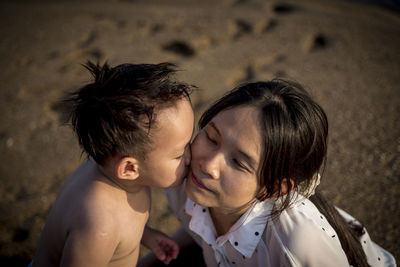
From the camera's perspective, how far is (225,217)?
1557 millimetres

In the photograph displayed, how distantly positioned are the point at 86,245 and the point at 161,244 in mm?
561

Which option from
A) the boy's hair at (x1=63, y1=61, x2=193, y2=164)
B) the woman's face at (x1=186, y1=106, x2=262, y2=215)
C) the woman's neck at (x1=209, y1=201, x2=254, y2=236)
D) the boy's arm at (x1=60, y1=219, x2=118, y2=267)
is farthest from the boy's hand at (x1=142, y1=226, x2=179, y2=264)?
the boy's hair at (x1=63, y1=61, x2=193, y2=164)

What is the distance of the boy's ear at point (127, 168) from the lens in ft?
4.15

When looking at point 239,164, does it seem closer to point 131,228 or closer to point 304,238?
point 304,238

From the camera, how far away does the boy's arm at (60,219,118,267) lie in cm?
125

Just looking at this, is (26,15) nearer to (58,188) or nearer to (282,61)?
(58,188)

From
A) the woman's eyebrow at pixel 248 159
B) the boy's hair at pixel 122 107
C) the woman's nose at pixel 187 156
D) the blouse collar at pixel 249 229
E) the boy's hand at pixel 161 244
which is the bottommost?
the boy's hand at pixel 161 244

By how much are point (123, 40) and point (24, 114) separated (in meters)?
1.61

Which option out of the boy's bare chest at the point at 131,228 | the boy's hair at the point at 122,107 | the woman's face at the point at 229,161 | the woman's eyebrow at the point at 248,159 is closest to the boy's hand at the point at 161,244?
the boy's bare chest at the point at 131,228

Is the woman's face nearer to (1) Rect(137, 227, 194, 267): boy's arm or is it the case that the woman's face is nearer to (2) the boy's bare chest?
(2) the boy's bare chest

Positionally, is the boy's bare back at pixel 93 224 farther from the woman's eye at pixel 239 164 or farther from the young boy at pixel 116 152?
the woman's eye at pixel 239 164

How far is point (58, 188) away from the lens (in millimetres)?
2359

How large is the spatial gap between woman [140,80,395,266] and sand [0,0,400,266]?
987 mm

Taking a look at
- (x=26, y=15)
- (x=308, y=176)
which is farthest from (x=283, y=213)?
(x=26, y=15)
